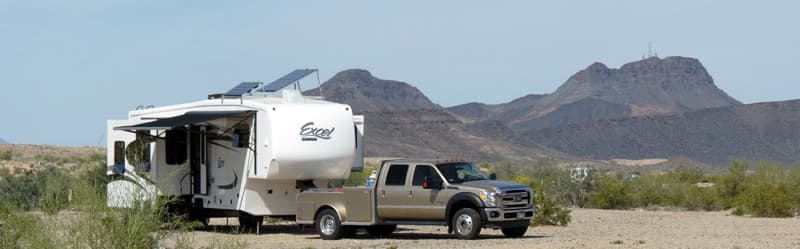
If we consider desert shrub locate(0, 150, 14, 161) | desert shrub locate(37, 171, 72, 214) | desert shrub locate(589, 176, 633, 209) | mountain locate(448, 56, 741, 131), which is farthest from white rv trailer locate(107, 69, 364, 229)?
mountain locate(448, 56, 741, 131)

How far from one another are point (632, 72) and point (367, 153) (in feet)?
238

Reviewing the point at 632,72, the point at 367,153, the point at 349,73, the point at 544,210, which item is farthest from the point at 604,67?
the point at 544,210

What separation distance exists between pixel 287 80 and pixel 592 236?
662cm

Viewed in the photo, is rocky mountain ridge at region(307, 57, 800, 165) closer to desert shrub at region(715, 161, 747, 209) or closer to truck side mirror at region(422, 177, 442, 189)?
desert shrub at region(715, 161, 747, 209)

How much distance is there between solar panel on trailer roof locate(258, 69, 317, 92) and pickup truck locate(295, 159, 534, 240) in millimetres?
2528

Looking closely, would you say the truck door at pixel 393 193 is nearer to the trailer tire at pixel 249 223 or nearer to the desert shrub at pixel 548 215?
the trailer tire at pixel 249 223

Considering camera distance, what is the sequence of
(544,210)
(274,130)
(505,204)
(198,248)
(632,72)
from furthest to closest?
(632,72)
(544,210)
(274,130)
(505,204)
(198,248)

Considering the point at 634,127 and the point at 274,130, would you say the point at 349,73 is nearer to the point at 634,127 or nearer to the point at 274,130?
the point at 634,127

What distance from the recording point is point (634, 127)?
108562mm

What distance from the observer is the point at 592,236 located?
22.5 metres

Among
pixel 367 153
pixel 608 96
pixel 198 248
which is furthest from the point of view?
pixel 608 96

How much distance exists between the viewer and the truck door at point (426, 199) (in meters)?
21.2

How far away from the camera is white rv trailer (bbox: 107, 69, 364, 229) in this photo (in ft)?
73.5

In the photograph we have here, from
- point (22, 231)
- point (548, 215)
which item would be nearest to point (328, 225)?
point (548, 215)
